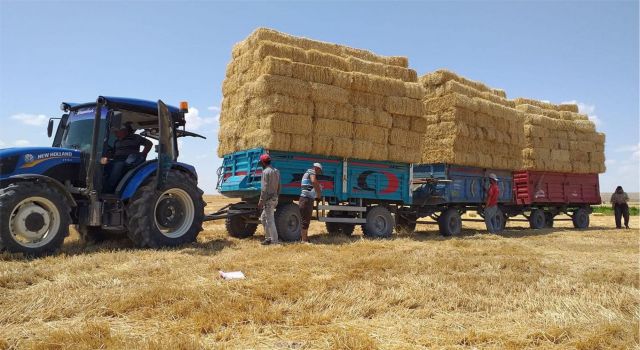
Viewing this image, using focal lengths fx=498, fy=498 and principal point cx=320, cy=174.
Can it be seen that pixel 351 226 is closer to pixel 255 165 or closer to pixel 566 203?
pixel 255 165

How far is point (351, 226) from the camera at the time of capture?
1310cm

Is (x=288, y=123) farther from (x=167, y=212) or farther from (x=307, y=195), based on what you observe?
(x=167, y=212)

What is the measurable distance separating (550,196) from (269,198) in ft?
43.3

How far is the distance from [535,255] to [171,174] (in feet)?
21.5

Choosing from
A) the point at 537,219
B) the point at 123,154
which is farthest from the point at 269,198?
the point at 537,219

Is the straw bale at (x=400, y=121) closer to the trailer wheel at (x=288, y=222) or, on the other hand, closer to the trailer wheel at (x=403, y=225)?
the trailer wheel at (x=403, y=225)

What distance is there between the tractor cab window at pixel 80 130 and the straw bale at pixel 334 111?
490cm

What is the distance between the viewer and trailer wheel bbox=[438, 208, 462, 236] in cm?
1430

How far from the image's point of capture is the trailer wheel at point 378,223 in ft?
40.2

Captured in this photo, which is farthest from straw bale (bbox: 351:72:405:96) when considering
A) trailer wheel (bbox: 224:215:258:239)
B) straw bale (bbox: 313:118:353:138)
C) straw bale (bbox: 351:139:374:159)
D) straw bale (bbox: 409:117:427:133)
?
trailer wheel (bbox: 224:215:258:239)

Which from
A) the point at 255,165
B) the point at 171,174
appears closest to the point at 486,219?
the point at 255,165

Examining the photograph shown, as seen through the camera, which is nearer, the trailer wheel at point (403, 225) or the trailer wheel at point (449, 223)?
the trailer wheel at point (449, 223)

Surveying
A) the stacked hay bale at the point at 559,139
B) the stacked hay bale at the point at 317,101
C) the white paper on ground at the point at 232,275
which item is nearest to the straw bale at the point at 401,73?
the stacked hay bale at the point at 317,101

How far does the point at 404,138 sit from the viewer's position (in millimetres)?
12938
